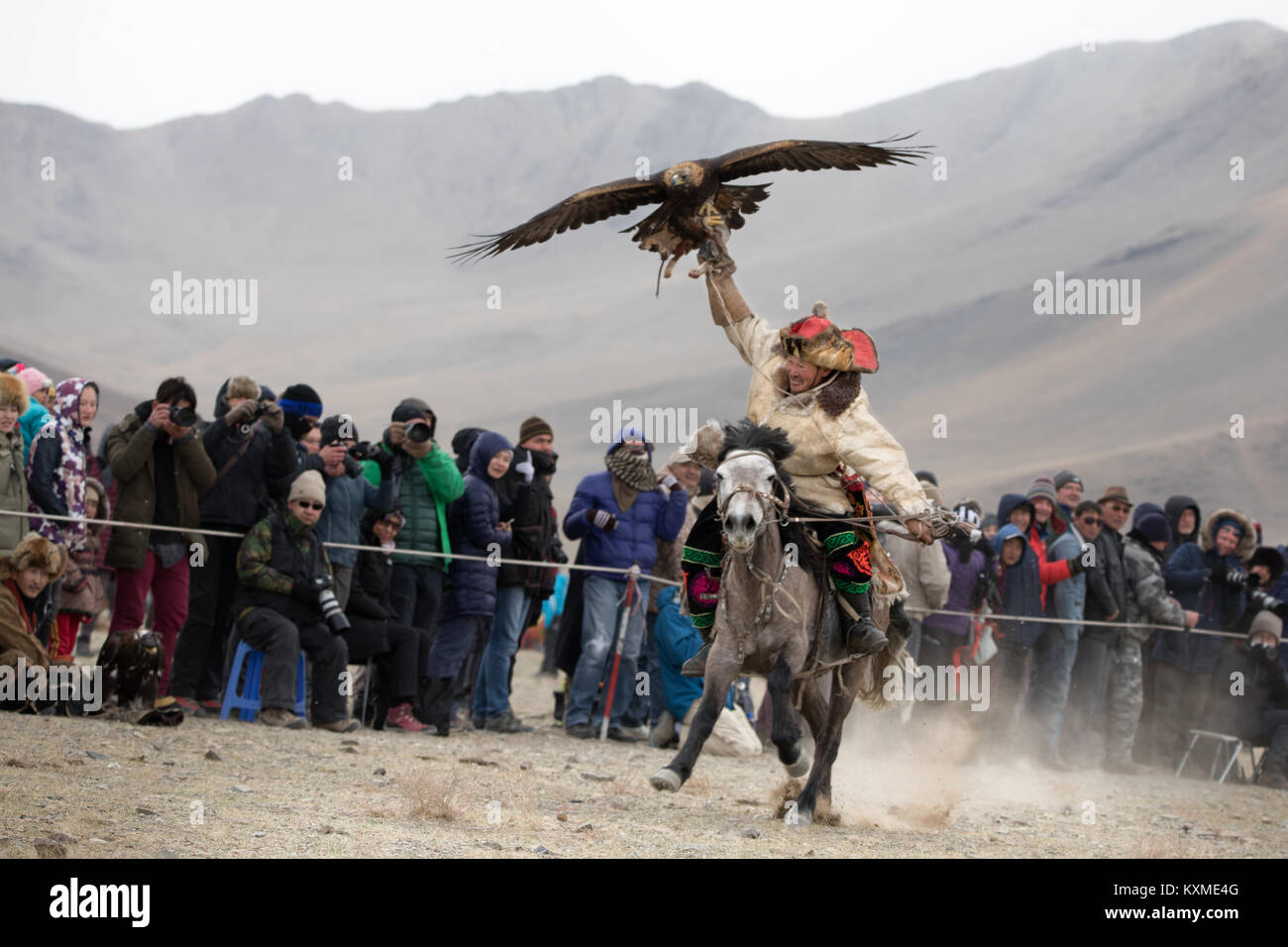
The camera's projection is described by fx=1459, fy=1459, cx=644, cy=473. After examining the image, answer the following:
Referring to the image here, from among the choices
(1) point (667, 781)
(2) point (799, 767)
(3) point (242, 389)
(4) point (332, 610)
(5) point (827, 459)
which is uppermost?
(3) point (242, 389)

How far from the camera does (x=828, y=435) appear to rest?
7809 millimetres

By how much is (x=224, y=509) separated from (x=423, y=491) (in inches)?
65.7

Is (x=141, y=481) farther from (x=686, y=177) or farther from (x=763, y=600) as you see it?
(x=763, y=600)

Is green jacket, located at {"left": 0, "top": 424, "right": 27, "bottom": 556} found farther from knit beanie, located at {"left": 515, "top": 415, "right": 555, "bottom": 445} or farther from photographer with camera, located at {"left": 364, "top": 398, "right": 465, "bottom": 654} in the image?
knit beanie, located at {"left": 515, "top": 415, "right": 555, "bottom": 445}

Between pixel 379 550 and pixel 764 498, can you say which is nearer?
pixel 764 498

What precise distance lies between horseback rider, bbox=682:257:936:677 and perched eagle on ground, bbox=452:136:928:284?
25 centimetres

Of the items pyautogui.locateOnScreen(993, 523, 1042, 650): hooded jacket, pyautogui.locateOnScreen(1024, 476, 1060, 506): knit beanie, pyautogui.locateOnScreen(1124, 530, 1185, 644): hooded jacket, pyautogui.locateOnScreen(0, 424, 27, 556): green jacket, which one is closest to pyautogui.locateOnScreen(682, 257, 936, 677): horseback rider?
pyautogui.locateOnScreen(0, 424, 27, 556): green jacket

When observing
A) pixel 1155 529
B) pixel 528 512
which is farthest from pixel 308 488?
pixel 1155 529

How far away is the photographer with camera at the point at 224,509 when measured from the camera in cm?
987

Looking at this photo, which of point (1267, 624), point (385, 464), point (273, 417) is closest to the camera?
point (273, 417)

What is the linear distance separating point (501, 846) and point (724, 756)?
19.7 ft

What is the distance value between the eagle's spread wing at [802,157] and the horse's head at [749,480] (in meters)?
1.40

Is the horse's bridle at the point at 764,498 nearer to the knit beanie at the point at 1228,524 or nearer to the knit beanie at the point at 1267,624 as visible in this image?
the knit beanie at the point at 1267,624

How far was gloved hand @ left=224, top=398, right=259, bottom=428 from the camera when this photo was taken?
9.76 m
